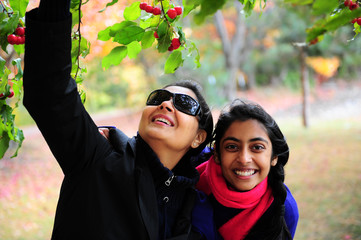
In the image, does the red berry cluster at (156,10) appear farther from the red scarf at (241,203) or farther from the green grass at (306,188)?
the green grass at (306,188)

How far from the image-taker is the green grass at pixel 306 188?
18.3 feet

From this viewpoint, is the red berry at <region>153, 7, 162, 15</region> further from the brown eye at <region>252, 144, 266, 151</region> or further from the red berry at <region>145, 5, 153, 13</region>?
the brown eye at <region>252, 144, 266, 151</region>

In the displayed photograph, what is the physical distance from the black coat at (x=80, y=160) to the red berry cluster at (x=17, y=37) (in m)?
0.36

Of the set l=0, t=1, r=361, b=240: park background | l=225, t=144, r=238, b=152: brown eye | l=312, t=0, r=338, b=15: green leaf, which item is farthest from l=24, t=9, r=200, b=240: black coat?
A: l=0, t=1, r=361, b=240: park background

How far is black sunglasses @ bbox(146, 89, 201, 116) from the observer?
1.95 metres

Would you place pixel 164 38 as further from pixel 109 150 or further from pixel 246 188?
pixel 246 188

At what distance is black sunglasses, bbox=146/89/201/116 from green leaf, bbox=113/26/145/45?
36cm

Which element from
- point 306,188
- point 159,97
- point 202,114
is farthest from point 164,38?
point 306,188

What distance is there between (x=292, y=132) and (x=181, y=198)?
1041cm

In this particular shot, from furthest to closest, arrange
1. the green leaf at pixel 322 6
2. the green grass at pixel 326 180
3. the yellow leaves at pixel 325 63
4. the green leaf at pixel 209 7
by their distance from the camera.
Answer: the yellow leaves at pixel 325 63, the green grass at pixel 326 180, the green leaf at pixel 209 7, the green leaf at pixel 322 6

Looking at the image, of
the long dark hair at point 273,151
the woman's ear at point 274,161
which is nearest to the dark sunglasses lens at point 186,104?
the long dark hair at point 273,151

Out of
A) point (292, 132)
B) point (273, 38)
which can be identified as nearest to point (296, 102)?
point (273, 38)

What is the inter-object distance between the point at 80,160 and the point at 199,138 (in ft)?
2.44

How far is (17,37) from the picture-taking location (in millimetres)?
1611
